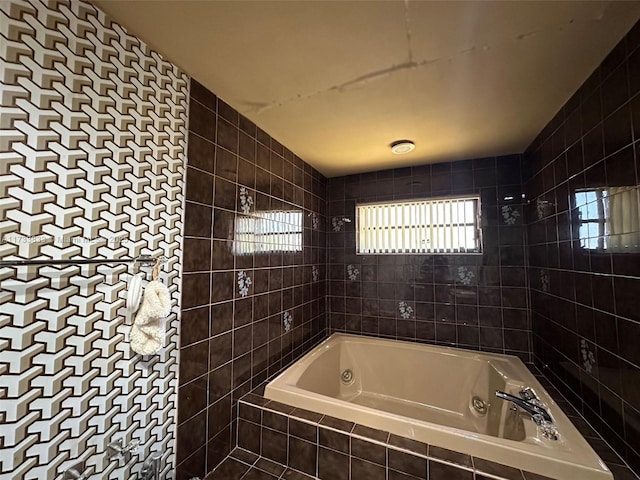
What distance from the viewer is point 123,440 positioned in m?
0.98

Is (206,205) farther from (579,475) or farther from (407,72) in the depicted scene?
(579,475)

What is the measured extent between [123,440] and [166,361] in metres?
0.28

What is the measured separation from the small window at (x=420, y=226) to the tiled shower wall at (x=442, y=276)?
71 millimetres

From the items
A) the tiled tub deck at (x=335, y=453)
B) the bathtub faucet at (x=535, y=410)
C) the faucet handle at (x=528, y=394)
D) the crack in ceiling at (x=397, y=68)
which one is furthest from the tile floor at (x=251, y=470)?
A: the crack in ceiling at (x=397, y=68)

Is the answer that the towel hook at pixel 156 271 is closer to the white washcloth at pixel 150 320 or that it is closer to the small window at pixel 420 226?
the white washcloth at pixel 150 320

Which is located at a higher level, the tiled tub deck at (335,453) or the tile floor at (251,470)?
the tiled tub deck at (335,453)

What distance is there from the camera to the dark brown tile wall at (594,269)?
995 millimetres

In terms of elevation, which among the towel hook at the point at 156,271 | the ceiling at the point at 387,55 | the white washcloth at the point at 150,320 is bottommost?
the white washcloth at the point at 150,320

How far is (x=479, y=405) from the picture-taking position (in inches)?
74.9

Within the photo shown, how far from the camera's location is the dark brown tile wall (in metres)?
0.99

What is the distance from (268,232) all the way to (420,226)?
4.70 feet

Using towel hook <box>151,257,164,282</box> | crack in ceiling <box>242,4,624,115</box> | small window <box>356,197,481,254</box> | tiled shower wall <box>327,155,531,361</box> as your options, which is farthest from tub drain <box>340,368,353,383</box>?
crack in ceiling <box>242,4,624,115</box>

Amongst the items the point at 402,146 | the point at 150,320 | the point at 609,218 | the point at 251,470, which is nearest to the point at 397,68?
the point at 402,146

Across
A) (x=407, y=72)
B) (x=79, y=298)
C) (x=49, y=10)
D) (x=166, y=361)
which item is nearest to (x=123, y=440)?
(x=166, y=361)
